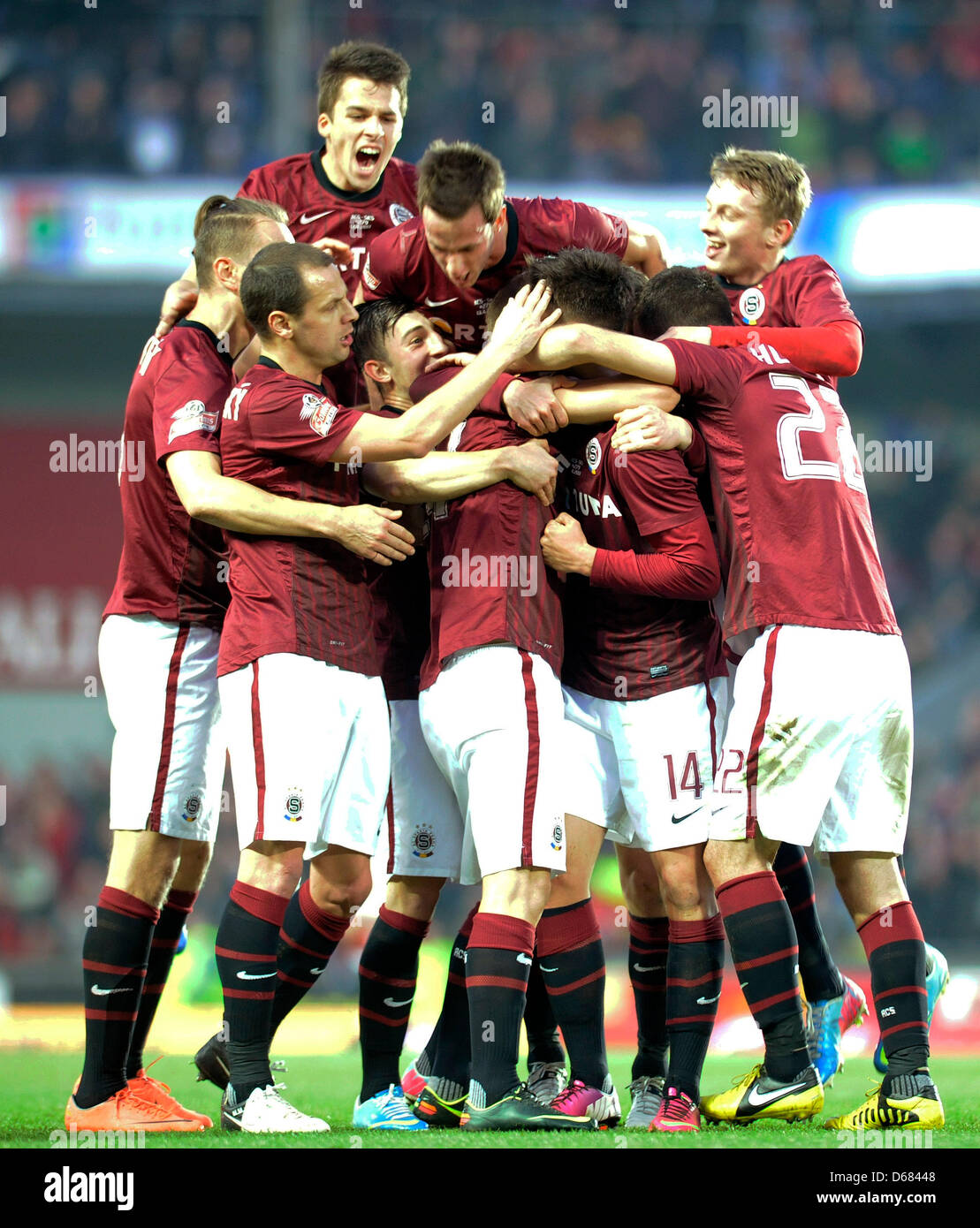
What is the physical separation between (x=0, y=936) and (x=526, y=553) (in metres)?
10.7

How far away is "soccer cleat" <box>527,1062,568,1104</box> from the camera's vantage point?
4934 mm

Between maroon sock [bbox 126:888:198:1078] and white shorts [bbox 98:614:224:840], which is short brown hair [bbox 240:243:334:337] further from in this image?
A: maroon sock [bbox 126:888:198:1078]

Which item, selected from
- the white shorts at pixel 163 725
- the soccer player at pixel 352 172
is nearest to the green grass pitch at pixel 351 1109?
the white shorts at pixel 163 725

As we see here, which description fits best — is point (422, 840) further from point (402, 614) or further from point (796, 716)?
point (796, 716)

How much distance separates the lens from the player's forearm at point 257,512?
451 centimetres

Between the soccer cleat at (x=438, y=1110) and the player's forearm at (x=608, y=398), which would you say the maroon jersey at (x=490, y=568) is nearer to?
the player's forearm at (x=608, y=398)

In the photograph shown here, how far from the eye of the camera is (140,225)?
1573 centimetres

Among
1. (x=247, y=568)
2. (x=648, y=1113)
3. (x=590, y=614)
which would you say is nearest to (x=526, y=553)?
(x=590, y=614)

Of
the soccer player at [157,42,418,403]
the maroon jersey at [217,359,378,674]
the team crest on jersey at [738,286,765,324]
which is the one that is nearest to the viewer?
the maroon jersey at [217,359,378,674]

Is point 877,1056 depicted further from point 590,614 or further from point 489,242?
point 489,242

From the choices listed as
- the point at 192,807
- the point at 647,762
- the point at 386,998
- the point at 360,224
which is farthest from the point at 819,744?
the point at 360,224

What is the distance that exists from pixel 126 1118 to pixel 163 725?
1.25m

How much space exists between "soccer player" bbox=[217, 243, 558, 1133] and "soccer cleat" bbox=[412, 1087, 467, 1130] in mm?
548

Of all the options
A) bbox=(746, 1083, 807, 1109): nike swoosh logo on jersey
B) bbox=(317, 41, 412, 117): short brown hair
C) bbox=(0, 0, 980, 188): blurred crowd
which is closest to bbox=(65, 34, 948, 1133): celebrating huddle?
bbox=(746, 1083, 807, 1109): nike swoosh logo on jersey
